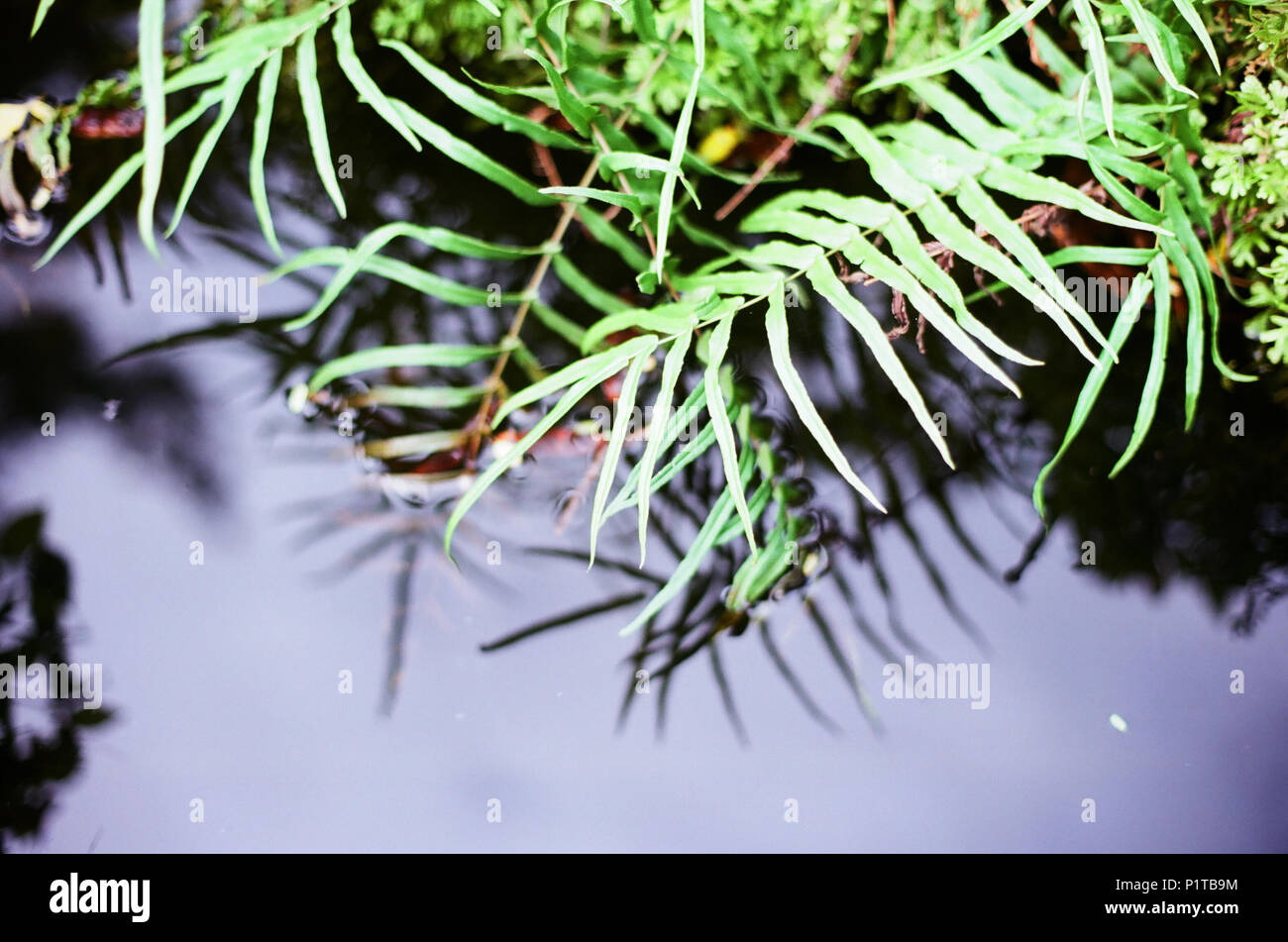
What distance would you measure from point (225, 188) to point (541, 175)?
0.28m

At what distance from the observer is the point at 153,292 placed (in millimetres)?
707

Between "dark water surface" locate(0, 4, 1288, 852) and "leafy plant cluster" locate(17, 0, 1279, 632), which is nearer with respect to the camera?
"leafy plant cluster" locate(17, 0, 1279, 632)

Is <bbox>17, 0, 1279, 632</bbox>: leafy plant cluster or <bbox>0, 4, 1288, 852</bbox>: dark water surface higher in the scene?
<bbox>17, 0, 1279, 632</bbox>: leafy plant cluster

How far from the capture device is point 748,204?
707 millimetres

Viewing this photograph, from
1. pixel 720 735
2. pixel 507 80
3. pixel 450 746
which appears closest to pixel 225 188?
pixel 507 80

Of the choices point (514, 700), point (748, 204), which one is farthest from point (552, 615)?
point (748, 204)

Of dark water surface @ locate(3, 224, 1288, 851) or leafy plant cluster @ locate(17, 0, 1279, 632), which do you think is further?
dark water surface @ locate(3, 224, 1288, 851)

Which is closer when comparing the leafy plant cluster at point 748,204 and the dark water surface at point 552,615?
the leafy plant cluster at point 748,204

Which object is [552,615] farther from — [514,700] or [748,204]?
[748,204]

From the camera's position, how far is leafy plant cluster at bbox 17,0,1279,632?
52 cm

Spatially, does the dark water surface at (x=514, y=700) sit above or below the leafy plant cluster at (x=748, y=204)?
below

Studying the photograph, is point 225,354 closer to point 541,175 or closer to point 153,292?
point 153,292

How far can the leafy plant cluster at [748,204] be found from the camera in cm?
52

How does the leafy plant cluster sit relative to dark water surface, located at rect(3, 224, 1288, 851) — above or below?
above
